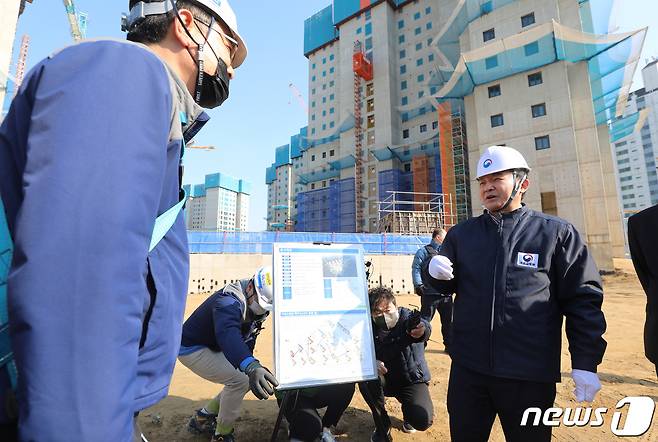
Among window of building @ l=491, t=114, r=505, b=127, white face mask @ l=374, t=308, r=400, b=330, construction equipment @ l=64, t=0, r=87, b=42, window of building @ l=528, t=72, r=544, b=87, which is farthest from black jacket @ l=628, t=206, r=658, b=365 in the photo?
construction equipment @ l=64, t=0, r=87, b=42

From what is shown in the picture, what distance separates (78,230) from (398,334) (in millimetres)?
3599

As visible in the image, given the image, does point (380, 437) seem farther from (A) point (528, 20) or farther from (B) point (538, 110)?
(A) point (528, 20)

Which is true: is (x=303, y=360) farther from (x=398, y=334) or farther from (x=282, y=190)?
(x=282, y=190)

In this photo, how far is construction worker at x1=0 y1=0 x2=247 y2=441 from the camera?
1.97 ft

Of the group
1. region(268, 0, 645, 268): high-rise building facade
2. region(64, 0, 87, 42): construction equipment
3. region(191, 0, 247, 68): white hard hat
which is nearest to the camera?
region(191, 0, 247, 68): white hard hat

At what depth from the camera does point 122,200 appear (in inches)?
27.1

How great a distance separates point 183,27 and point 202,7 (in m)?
0.18

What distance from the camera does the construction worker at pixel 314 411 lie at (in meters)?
3.14

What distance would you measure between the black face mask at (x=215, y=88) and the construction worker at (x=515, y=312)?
193 centimetres

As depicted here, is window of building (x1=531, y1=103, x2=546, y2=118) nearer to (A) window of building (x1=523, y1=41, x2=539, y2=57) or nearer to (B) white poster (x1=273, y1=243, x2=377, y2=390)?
(A) window of building (x1=523, y1=41, x2=539, y2=57)

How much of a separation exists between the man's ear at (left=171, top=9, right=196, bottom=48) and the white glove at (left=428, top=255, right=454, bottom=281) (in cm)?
214

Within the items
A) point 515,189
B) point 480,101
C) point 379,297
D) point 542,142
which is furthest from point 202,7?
point 480,101

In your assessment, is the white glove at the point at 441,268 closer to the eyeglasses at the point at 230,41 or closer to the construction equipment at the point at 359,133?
the eyeglasses at the point at 230,41

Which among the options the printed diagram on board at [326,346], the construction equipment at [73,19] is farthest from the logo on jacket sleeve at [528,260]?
the construction equipment at [73,19]
